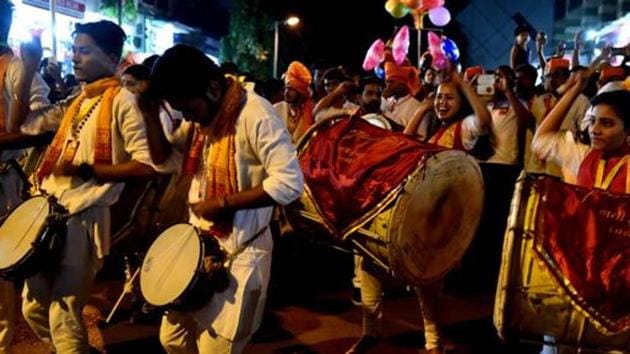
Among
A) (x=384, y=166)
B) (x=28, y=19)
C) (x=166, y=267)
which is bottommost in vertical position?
(x=166, y=267)

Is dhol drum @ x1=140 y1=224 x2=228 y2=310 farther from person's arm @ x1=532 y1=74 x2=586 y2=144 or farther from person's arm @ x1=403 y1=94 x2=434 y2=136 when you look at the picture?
person's arm @ x1=403 y1=94 x2=434 y2=136

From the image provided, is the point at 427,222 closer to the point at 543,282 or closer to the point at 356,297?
the point at 543,282

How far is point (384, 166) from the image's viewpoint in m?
4.00

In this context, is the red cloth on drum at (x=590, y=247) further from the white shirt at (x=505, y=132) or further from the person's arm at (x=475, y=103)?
the white shirt at (x=505, y=132)

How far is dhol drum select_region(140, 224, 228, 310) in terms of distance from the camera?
2.91m

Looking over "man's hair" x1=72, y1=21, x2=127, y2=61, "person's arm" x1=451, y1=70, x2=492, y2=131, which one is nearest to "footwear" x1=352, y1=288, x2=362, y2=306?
"person's arm" x1=451, y1=70, x2=492, y2=131

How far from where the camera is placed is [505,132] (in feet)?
22.0

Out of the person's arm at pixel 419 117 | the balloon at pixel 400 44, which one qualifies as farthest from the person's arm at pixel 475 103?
the balloon at pixel 400 44

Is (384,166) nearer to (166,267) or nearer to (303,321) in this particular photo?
(166,267)

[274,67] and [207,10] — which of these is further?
[274,67]

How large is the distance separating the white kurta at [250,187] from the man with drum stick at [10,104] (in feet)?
5.22

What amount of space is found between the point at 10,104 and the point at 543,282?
10.2 ft

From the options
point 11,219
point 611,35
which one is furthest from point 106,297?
point 611,35

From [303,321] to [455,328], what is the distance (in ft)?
3.92
